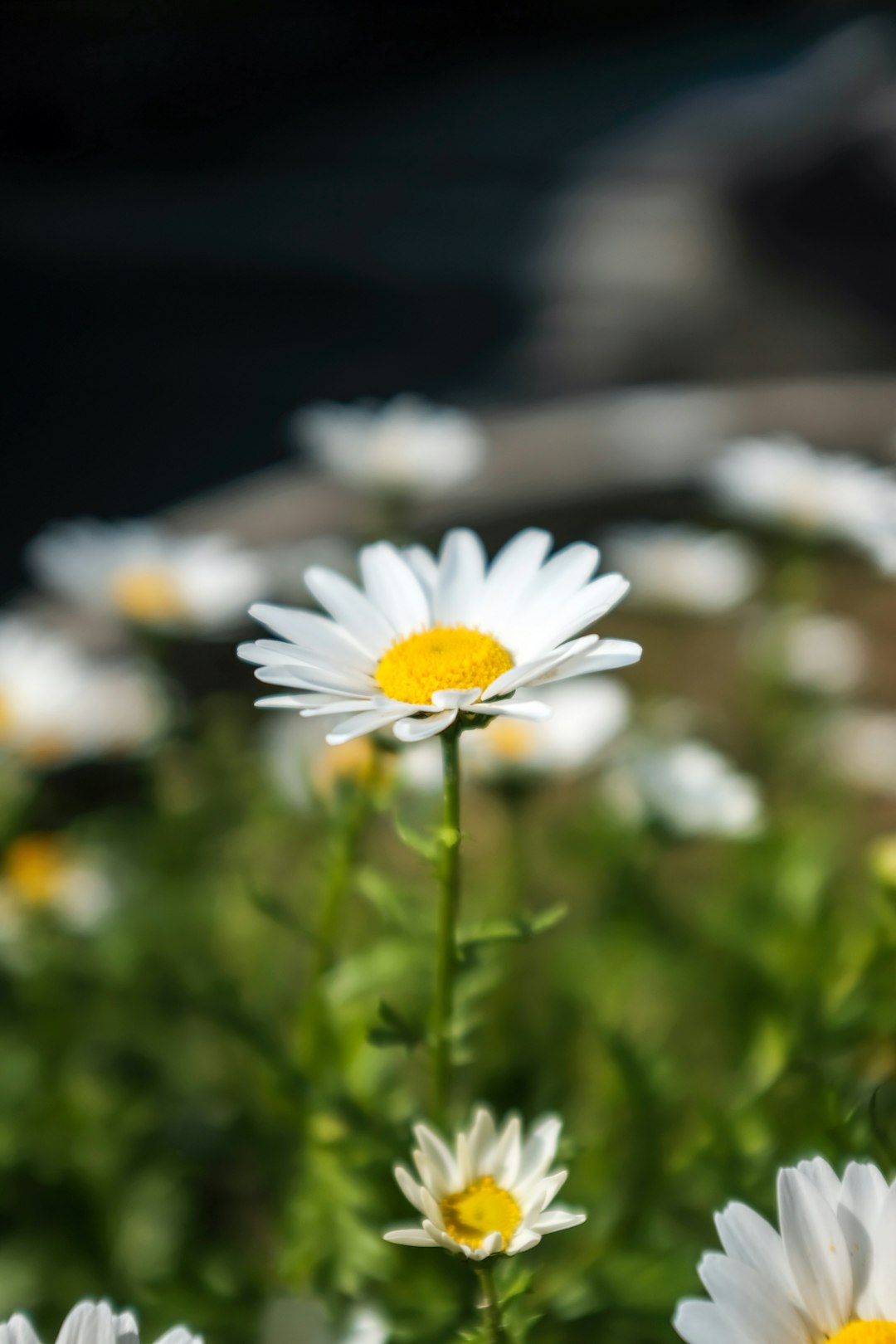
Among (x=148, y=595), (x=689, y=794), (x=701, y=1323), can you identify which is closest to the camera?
(x=701, y=1323)

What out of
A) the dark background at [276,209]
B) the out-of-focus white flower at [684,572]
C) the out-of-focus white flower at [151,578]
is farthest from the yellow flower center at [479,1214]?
the dark background at [276,209]

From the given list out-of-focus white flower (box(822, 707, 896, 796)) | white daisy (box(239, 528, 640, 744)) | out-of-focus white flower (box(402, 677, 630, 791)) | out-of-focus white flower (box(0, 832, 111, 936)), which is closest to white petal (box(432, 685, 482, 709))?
white daisy (box(239, 528, 640, 744))

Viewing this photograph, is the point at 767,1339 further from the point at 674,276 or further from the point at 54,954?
the point at 674,276

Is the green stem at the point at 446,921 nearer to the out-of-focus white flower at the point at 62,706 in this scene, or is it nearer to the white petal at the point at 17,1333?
the white petal at the point at 17,1333

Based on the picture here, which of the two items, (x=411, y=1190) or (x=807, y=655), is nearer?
(x=411, y=1190)

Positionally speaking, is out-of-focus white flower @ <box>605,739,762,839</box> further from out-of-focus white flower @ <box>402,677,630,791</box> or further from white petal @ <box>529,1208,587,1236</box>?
white petal @ <box>529,1208,587,1236</box>

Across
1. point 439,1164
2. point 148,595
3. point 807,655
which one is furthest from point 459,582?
point 807,655

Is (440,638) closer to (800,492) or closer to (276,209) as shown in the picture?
(800,492)
